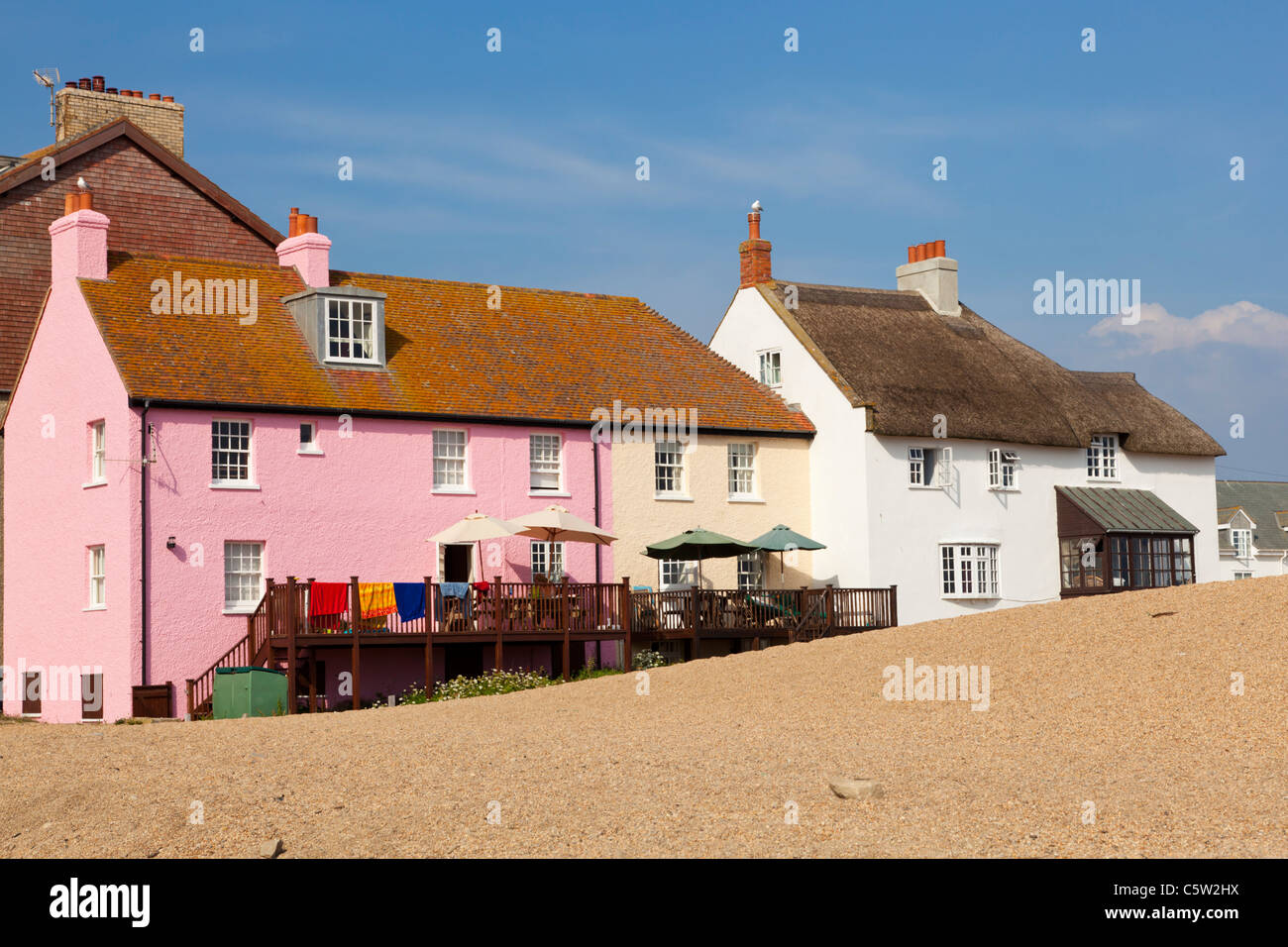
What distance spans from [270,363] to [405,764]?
50.3 ft

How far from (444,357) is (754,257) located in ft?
32.7

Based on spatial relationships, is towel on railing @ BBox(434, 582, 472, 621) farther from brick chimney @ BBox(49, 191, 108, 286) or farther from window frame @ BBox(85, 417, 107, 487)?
brick chimney @ BBox(49, 191, 108, 286)

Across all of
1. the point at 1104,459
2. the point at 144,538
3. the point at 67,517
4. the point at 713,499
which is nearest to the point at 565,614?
the point at 713,499

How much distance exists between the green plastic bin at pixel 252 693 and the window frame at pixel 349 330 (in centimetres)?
743

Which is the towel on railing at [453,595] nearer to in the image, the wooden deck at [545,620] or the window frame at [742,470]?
the wooden deck at [545,620]

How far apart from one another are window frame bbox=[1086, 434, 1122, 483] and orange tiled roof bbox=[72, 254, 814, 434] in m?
8.08

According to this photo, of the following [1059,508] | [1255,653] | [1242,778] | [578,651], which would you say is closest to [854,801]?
[1242,778]

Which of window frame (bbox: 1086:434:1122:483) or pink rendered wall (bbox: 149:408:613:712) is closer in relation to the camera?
pink rendered wall (bbox: 149:408:613:712)

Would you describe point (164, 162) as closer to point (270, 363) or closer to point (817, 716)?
point (270, 363)

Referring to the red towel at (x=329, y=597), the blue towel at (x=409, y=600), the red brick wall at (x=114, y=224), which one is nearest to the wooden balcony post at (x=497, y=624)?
the blue towel at (x=409, y=600)

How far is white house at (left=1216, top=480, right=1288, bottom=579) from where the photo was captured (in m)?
67.3

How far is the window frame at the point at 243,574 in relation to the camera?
95.2 ft

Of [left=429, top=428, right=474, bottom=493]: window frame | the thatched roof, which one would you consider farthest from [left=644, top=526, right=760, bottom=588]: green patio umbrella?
the thatched roof
